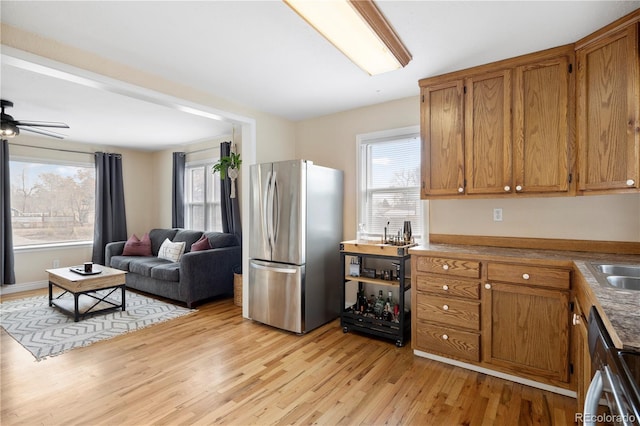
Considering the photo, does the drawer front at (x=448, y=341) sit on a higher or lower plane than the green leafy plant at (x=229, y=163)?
lower

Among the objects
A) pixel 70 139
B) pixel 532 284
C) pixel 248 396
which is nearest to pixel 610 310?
pixel 532 284

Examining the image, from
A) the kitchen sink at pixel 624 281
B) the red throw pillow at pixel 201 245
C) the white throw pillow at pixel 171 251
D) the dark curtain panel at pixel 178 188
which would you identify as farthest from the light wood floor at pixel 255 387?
the dark curtain panel at pixel 178 188

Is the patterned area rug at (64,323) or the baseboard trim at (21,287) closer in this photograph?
the patterned area rug at (64,323)

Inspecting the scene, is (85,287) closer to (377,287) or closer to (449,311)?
(377,287)

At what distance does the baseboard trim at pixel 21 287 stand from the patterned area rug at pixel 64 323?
67 cm

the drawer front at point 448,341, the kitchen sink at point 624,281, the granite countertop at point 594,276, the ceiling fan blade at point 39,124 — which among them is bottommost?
the drawer front at point 448,341

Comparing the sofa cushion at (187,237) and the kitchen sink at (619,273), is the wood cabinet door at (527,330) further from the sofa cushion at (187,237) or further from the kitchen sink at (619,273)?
the sofa cushion at (187,237)

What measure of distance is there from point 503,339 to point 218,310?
318 cm

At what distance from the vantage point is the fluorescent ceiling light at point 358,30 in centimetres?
173

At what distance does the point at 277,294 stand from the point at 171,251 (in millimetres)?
2574

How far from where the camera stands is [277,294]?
3379mm

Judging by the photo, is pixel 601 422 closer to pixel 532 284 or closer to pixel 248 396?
pixel 532 284

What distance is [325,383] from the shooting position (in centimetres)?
236

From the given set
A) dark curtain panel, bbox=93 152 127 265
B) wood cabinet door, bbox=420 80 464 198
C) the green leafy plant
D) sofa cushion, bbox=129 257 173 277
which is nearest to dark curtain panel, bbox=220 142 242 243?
the green leafy plant
